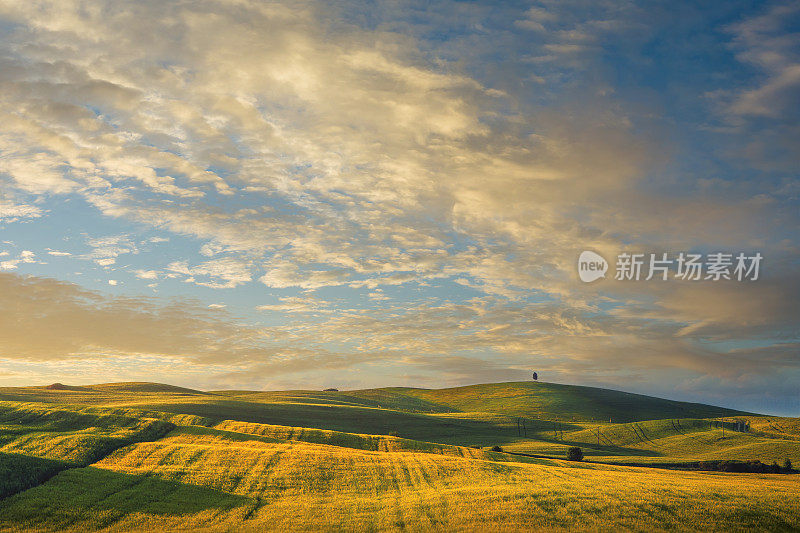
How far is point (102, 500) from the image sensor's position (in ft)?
156

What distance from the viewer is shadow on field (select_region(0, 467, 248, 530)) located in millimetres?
43750

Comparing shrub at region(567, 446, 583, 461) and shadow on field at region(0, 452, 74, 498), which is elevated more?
shrub at region(567, 446, 583, 461)

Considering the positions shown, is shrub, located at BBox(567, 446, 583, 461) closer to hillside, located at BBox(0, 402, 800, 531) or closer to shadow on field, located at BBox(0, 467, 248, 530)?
hillside, located at BBox(0, 402, 800, 531)

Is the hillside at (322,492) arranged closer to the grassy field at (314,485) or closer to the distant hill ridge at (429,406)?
the grassy field at (314,485)

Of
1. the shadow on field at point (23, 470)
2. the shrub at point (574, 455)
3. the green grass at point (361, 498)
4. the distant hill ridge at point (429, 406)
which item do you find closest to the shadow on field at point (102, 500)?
the green grass at point (361, 498)

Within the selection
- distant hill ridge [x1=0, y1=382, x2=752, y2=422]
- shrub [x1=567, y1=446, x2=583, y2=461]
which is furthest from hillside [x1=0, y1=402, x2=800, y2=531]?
distant hill ridge [x1=0, y1=382, x2=752, y2=422]

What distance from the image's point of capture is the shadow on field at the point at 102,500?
43750 millimetres

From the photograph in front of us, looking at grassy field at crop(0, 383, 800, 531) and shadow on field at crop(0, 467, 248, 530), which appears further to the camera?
shadow on field at crop(0, 467, 248, 530)

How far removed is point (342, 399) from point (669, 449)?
4184 inches

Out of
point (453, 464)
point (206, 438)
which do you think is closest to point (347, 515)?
point (453, 464)

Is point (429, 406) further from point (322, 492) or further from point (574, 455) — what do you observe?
point (322, 492)

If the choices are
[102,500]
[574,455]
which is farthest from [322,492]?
[574,455]

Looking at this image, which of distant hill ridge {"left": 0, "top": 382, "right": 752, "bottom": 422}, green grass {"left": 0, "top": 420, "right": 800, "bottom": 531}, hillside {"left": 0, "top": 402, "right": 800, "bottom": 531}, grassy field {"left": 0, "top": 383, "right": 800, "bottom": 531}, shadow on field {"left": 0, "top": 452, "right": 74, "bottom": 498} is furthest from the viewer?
distant hill ridge {"left": 0, "top": 382, "right": 752, "bottom": 422}

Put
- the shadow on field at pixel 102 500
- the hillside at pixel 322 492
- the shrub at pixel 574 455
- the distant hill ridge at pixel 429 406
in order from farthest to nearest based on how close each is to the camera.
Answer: the distant hill ridge at pixel 429 406 → the shrub at pixel 574 455 → the shadow on field at pixel 102 500 → the hillside at pixel 322 492
